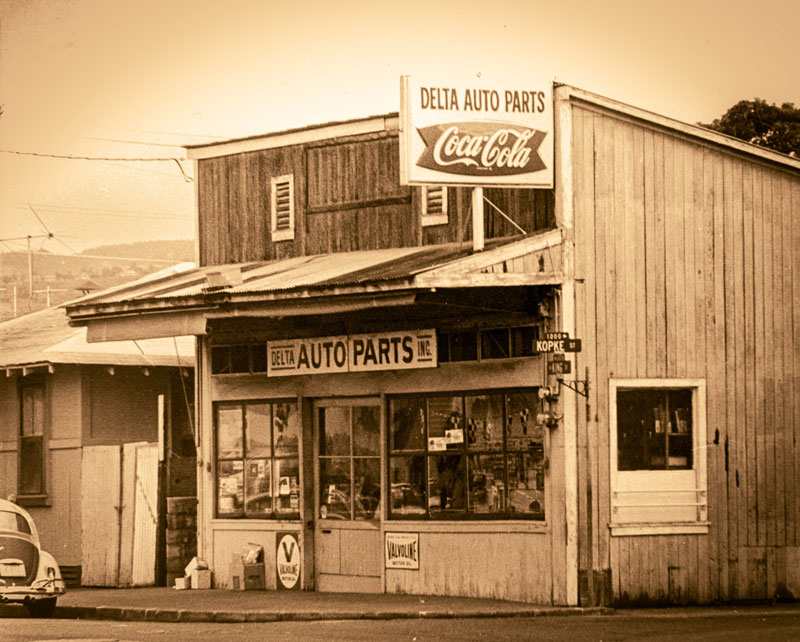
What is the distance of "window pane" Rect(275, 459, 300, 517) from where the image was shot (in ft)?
66.1

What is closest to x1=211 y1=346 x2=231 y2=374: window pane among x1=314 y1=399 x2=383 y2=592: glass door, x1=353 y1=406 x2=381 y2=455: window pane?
x1=314 y1=399 x2=383 y2=592: glass door

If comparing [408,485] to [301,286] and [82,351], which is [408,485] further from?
[82,351]

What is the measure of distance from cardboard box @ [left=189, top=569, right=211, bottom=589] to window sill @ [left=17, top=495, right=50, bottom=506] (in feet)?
15.5

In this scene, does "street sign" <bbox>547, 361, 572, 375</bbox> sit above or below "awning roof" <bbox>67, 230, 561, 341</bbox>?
below

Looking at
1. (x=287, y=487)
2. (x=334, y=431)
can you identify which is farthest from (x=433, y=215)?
(x=287, y=487)

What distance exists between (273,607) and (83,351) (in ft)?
26.0

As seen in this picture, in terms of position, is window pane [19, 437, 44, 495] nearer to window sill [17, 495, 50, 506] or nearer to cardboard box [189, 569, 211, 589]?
window sill [17, 495, 50, 506]

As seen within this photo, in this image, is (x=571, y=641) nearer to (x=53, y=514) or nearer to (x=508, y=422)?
(x=508, y=422)

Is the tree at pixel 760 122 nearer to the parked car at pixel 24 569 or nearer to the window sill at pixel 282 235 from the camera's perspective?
the window sill at pixel 282 235

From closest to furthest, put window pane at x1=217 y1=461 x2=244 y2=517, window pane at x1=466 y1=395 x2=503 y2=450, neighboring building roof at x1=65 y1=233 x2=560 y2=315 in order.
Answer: neighboring building roof at x1=65 y1=233 x2=560 y2=315, window pane at x1=466 y1=395 x2=503 y2=450, window pane at x1=217 y1=461 x2=244 y2=517

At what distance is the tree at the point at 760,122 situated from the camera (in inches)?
1334

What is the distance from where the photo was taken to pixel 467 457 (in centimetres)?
1838

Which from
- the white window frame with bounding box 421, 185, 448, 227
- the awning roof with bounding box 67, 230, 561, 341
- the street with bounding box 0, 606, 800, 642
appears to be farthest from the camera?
the white window frame with bounding box 421, 185, 448, 227

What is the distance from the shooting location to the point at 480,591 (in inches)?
706
